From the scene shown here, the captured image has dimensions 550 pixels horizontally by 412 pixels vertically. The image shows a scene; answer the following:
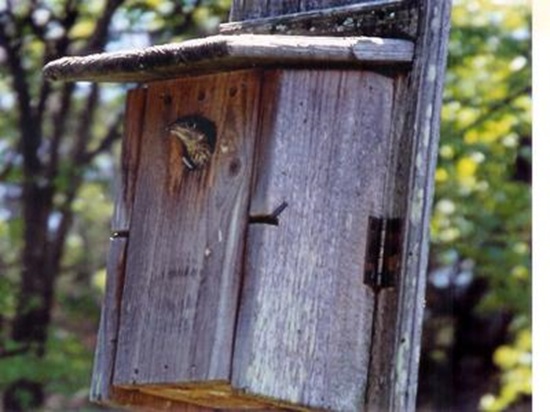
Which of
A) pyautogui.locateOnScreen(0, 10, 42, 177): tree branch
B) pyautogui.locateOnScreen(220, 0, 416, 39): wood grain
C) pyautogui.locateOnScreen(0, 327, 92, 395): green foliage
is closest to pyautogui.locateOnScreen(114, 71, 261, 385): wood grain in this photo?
pyautogui.locateOnScreen(220, 0, 416, 39): wood grain

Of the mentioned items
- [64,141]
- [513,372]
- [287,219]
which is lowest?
[513,372]

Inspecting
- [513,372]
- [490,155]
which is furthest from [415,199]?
[513,372]

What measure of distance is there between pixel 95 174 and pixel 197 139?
3945mm

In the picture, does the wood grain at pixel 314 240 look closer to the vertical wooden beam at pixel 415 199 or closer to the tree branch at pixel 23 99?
the vertical wooden beam at pixel 415 199

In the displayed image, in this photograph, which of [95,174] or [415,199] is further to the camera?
[95,174]

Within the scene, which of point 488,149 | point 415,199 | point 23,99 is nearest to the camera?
point 415,199

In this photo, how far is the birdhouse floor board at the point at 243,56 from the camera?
248 centimetres

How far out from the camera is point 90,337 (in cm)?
648

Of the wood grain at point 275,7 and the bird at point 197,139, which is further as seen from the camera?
the wood grain at point 275,7

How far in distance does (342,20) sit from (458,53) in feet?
12.0

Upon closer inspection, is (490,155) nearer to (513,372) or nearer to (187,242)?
(513,372)

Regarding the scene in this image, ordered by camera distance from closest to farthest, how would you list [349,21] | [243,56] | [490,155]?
[243,56]
[349,21]
[490,155]

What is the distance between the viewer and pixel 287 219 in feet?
8.37

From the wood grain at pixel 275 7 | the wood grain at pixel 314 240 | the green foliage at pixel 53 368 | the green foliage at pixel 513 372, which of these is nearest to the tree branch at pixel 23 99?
the green foliage at pixel 53 368
